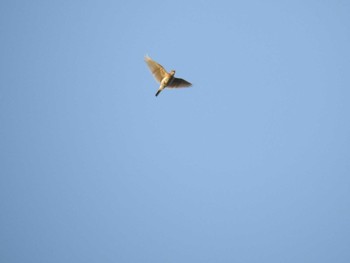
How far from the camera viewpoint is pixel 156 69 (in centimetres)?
4106

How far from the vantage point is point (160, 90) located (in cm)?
4150

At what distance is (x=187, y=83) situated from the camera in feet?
140

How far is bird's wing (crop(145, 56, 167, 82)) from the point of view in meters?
40.6

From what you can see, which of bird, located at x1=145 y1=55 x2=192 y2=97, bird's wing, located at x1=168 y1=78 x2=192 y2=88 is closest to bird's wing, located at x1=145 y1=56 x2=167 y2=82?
bird, located at x1=145 y1=55 x2=192 y2=97

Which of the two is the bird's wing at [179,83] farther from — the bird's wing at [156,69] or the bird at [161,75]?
the bird's wing at [156,69]

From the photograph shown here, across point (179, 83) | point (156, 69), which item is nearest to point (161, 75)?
point (156, 69)

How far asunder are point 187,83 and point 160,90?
239cm

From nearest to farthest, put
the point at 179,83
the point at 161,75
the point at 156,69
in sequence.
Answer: the point at 156,69 < the point at 161,75 < the point at 179,83

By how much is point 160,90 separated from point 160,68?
164 centimetres

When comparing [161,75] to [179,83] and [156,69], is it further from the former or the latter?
[179,83]

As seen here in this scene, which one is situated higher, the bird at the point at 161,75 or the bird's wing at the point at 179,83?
the bird's wing at the point at 179,83

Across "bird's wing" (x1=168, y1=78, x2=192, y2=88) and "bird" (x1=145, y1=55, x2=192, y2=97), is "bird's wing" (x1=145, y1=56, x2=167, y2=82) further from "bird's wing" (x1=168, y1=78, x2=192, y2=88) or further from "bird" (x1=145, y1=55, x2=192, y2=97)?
"bird's wing" (x1=168, y1=78, x2=192, y2=88)

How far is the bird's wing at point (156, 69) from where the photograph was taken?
40.6 meters

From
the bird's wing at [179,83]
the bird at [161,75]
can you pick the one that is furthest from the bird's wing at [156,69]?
the bird's wing at [179,83]
